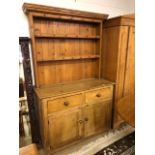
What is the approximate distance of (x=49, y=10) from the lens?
68.8 inches

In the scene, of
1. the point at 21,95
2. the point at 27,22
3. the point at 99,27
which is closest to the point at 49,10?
the point at 27,22

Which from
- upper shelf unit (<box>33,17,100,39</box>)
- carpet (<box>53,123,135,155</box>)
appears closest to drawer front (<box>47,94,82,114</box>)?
carpet (<box>53,123,135,155</box>)

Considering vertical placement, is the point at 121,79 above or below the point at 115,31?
below

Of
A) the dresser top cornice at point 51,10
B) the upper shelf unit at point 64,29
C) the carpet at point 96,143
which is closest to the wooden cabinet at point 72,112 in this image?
the carpet at point 96,143

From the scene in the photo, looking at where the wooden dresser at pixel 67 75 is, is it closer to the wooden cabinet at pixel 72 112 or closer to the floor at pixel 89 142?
the wooden cabinet at pixel 72 112

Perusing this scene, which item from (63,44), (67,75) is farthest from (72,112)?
(63,44)

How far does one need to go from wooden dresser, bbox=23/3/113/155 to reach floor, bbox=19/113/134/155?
122 millimetres

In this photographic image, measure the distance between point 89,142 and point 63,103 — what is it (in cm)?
83

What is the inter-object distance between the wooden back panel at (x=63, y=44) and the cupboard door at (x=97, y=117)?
554 millimetres

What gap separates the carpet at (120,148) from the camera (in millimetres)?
1929

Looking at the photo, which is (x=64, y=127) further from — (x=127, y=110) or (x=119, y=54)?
(x=119, y=54)

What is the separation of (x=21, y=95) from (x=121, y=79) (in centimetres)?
153

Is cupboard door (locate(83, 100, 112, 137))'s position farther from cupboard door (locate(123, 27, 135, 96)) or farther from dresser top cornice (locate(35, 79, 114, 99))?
cupboard door (locate(123, 27, 135, 96))
